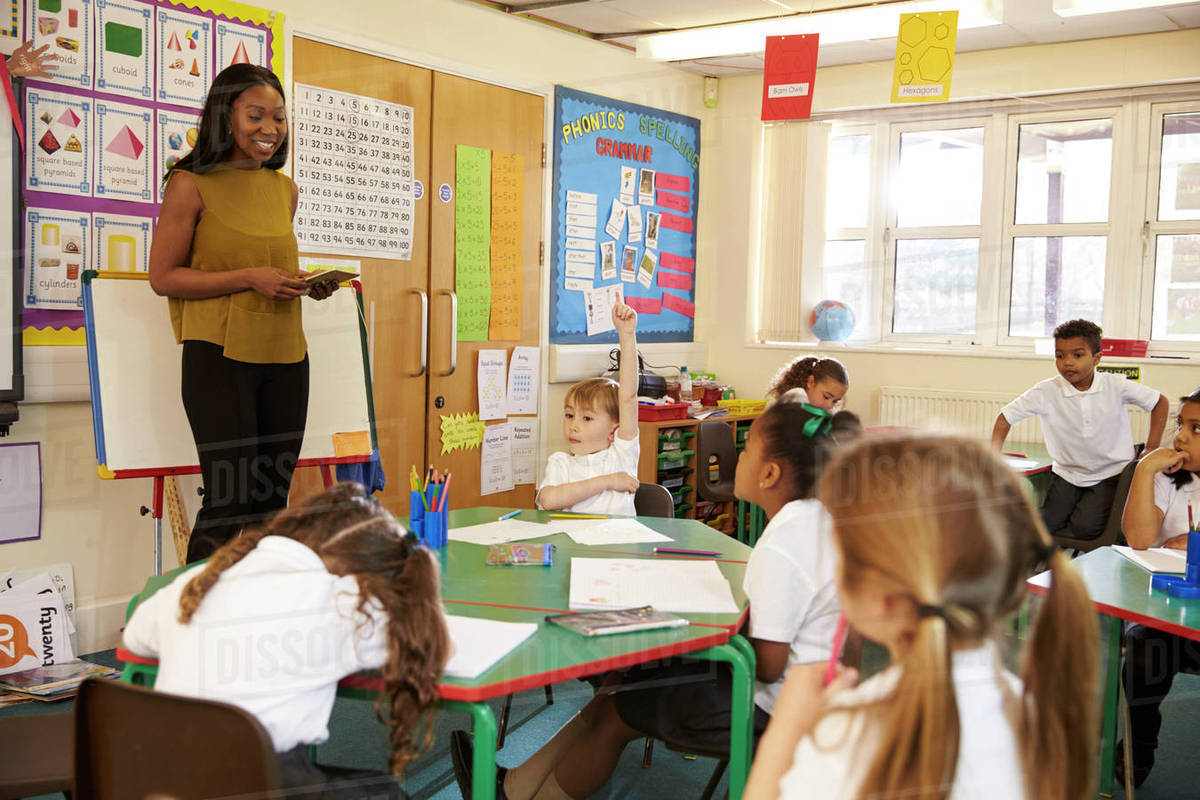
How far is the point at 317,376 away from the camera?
3309mm

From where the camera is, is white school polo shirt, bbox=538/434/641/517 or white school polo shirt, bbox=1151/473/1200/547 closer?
white school polo shirt, bbox=1151/473/1200/547

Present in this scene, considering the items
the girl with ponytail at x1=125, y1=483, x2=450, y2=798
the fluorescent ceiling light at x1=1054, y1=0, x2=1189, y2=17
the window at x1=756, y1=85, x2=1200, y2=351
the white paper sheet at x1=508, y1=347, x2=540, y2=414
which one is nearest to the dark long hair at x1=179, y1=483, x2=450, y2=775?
the girl with ponytail at x1=125, y1=483, x2=450, y2=798

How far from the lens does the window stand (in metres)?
4.86

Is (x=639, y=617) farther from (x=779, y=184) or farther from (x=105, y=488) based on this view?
(x=779, y=184)

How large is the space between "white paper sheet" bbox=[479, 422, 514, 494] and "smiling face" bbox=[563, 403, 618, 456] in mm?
1852

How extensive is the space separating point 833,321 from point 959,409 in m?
0.84

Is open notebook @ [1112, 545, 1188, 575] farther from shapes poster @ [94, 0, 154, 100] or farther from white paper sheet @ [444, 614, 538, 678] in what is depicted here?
shapes poster @ [94, 0, 154, 100]

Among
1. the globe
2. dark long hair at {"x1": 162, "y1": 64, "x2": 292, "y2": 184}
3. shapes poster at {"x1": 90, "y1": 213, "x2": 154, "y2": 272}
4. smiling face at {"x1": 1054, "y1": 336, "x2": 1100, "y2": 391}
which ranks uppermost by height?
dark long hair at {"x1": 162, "y1": 64, "x2": 292, "y2": 184}

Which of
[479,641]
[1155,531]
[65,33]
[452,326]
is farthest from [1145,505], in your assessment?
[65,33]

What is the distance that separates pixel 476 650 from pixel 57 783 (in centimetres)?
66

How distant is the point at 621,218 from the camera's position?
533 centimetres

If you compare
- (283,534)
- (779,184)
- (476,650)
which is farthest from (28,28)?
(779,184)

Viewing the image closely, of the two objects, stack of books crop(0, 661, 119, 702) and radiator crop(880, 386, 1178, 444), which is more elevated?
radiator crop(880, 386, 1178, 444)

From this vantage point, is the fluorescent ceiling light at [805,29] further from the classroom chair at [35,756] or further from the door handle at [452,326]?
the classroom chair at [35,756]
